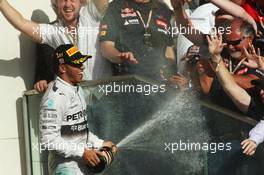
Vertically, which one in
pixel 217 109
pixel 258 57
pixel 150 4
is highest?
pixel 150 4

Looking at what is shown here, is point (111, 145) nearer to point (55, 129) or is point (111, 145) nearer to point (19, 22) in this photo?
point (55, 129)

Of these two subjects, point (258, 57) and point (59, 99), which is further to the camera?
point (258, 57)

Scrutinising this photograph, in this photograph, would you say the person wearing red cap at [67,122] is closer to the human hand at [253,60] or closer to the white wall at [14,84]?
the white wall at [14,84]

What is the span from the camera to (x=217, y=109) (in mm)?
3693

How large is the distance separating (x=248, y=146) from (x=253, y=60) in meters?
0.49

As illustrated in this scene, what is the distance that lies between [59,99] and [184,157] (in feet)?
2.55

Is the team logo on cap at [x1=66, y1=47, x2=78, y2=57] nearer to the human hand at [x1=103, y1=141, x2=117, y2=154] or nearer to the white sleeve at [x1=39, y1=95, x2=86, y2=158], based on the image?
the white sleeve at [x1=39, y1=95, x2=86, y2=158]

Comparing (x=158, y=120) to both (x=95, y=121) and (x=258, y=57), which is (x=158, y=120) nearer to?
(x=95, y=121)

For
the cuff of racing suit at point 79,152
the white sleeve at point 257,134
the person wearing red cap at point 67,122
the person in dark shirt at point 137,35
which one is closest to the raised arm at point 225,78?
the white sleeve at point 257,134

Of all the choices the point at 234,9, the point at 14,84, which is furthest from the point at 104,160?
the point at 234,9

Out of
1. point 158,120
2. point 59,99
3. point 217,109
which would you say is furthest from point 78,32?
point 217,109

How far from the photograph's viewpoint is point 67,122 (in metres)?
3.50

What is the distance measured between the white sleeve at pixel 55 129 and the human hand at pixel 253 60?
3.52ft

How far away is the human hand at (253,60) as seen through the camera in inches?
147
